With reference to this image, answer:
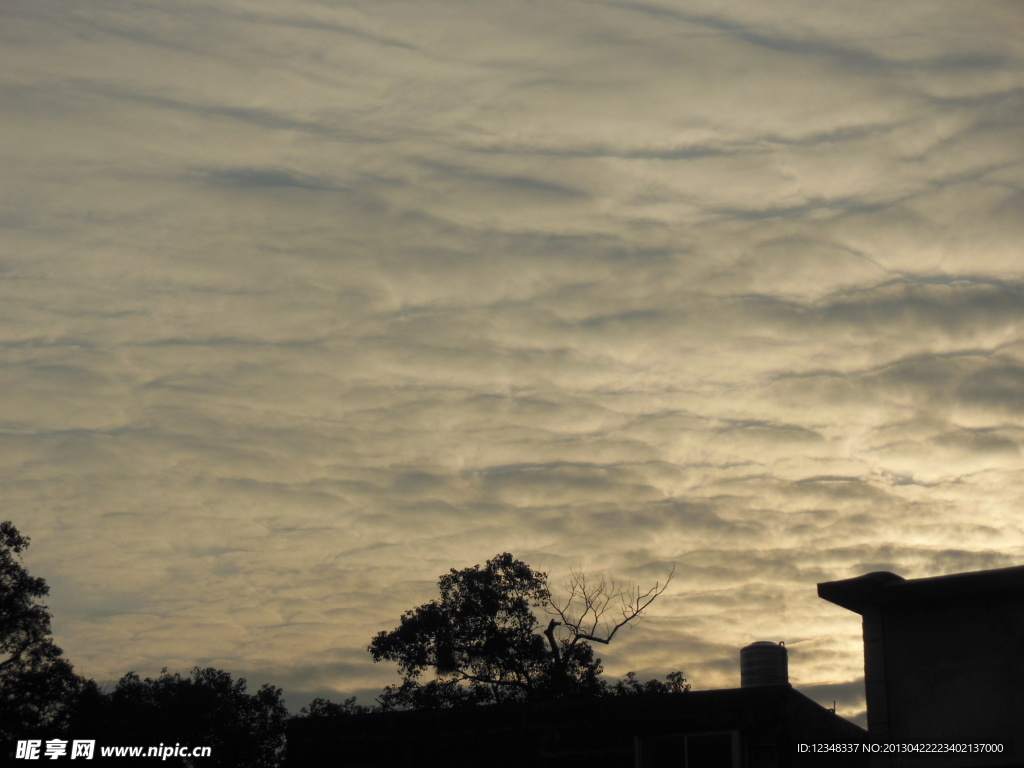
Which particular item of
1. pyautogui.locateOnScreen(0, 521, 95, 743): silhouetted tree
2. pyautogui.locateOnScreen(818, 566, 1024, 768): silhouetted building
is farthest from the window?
pyautogui.locateOnScreen(0, 521, 95, 743): silhouetted tree

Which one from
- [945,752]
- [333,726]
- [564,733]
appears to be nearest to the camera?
[945,752]

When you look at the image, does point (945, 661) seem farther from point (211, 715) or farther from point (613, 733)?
point (211, 715)

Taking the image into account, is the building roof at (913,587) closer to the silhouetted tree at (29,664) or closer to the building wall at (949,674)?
the building wall at (949,674)

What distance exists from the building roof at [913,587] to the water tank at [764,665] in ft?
6.51

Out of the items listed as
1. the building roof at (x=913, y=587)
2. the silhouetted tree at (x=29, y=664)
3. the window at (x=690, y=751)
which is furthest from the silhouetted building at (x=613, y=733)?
the silhouetted tree at (x=29, y=664)

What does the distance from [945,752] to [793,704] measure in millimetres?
2714

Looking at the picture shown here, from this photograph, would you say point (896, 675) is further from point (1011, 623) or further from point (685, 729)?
point (685, 729)

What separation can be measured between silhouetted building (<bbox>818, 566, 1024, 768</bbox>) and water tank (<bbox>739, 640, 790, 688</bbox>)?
2.29 m

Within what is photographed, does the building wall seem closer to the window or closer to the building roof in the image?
the building roof

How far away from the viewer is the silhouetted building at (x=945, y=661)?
18344 millimetres

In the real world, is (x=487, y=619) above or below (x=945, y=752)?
above

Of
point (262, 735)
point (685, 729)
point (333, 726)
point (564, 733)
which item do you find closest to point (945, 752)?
point (685, 729)

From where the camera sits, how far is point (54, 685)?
145 feet

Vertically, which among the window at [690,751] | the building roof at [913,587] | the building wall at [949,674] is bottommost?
the window at [690,751]
